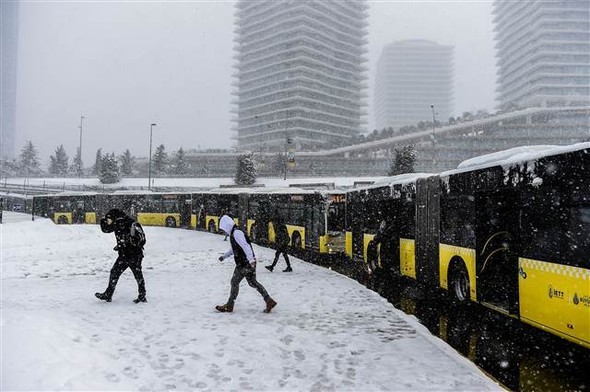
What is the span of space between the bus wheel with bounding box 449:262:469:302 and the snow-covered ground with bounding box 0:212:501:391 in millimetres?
1686

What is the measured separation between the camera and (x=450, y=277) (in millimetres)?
11344

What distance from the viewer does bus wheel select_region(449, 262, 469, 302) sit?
10.6 m

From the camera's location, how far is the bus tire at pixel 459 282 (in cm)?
1063

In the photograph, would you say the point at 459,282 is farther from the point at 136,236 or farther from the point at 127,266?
the point at 127,266

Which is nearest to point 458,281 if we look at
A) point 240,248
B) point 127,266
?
point 240,248

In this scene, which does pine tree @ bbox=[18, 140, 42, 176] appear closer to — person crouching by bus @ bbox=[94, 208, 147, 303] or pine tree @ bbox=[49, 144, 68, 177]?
pine tree @ bbox=[49, 144, 68, 177]

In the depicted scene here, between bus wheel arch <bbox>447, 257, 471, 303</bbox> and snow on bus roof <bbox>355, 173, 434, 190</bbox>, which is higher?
snow on bus roof <bbox>355, 173, 434, 190</bbox>

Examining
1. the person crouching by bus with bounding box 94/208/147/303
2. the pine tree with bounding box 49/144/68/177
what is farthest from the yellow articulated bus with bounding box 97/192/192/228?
→ the pine tree with bounding box 49/144/68/177

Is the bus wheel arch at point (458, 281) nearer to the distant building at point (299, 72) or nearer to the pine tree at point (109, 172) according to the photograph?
the pine tree at point (109, 172)

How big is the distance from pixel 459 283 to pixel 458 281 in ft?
0.16

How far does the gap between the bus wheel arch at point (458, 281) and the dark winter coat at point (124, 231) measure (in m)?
6.67

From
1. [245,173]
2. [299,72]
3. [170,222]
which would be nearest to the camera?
[170,222]

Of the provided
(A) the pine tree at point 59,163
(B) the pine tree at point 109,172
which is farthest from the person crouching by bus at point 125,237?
(A) the pine tree at point 59,163

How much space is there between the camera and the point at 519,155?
8.82 meters
